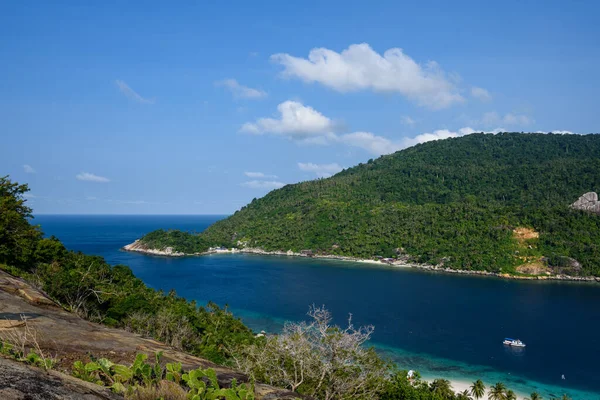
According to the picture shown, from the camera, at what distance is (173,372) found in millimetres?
7961

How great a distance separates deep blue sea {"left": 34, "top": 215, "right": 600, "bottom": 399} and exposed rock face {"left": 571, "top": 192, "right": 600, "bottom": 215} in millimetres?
43730

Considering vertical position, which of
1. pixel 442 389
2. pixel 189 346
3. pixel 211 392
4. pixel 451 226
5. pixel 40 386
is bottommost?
pixel 442 389

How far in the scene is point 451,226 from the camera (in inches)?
5310

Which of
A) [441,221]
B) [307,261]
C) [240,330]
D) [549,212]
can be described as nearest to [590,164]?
[549,212]

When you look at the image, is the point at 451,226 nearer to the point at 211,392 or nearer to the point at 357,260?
the point at 357,260

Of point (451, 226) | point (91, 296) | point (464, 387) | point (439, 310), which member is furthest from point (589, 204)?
point (91, 296)

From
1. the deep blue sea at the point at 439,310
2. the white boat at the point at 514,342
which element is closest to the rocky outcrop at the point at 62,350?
the deep blue sea at the point at 439,310

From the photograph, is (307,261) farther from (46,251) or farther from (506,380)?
(46,251)

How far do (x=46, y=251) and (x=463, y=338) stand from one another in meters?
59.2

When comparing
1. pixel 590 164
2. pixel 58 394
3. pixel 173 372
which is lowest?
pixel 173 372

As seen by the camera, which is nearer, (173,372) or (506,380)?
(173,372)

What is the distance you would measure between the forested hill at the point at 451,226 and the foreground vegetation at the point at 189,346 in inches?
3465

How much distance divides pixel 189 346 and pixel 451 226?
118m

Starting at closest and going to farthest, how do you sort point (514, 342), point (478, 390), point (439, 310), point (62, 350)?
point (62, 350)
point (478, 390)
point (514, 342)
point (439, 310)
